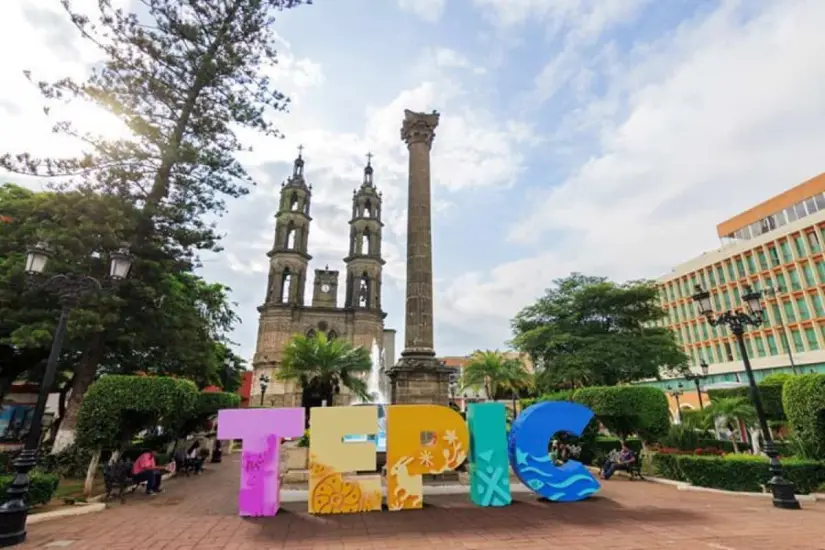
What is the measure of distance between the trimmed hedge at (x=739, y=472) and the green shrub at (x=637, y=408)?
1873 millimetres

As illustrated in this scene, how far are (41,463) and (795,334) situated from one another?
169 ft

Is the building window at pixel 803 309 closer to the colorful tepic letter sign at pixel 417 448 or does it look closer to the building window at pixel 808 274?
the building window at pixel 808 274

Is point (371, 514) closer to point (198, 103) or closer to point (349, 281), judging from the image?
point (198, 103)

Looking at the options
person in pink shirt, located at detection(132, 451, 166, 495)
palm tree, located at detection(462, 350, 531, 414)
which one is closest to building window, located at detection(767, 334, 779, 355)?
palm tree, located at detection(462, 350, 531, 414)

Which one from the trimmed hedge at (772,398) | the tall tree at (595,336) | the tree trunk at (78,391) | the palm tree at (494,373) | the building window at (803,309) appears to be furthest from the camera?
the palm tree at (494,373)

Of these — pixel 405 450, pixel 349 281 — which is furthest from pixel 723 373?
pixel 405 450

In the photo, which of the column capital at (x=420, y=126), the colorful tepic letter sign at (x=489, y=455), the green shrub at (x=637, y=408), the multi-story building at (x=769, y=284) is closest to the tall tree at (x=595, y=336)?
the multi-story building at (x=769, y=284)

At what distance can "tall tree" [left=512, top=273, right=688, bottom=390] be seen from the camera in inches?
995

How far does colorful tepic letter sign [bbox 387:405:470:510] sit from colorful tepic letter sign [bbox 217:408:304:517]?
7.21 feet

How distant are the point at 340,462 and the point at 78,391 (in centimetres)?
1017

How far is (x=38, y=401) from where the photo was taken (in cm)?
819

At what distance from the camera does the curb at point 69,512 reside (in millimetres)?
8477

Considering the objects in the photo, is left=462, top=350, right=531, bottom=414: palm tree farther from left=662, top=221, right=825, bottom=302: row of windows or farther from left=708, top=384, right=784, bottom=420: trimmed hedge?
left=708, top=384, right=784, bottom=420: trimmed hedge

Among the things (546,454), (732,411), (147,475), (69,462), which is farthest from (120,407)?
(732,411)
